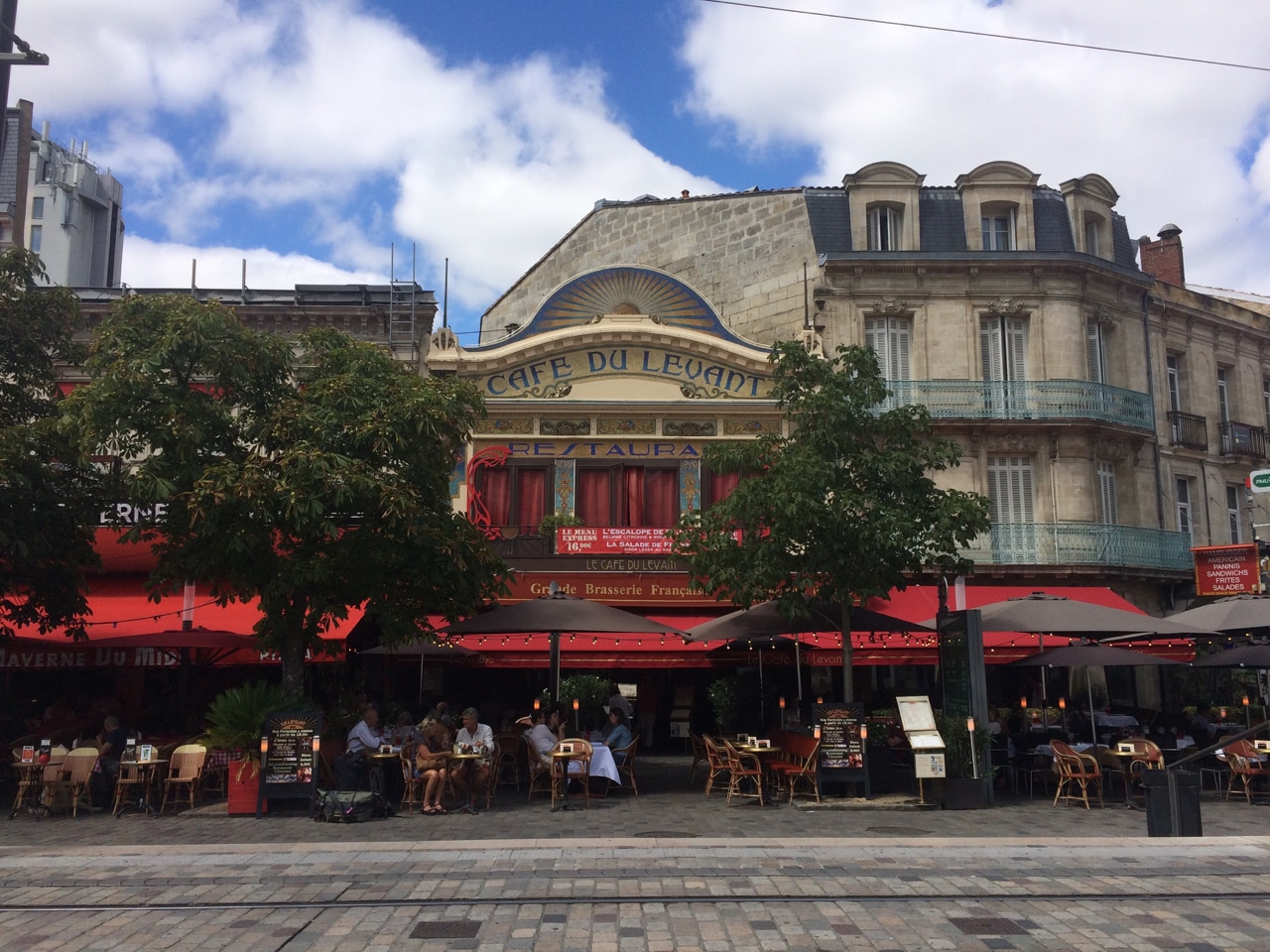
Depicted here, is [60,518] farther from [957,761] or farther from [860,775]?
[957,761]

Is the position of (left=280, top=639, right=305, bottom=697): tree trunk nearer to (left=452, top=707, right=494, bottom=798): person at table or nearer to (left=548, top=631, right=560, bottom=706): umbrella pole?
(left=452, top=707, right=494, bottom=798): person at table

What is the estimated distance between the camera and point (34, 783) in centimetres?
1261

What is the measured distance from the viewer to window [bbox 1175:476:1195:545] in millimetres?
23984

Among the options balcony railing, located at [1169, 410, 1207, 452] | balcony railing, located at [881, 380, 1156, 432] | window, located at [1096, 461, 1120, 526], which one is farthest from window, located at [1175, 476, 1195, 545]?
balcony railing, located at [881, 380, 1156, 432]

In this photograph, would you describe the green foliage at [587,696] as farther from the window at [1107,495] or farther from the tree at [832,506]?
the window at [1107,495]

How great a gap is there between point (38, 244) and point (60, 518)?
108ft

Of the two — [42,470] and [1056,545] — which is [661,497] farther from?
[42,470]

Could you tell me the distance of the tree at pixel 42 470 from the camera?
13492 millimetres

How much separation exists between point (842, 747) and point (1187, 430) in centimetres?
1576

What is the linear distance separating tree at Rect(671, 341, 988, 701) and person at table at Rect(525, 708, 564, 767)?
9.24 feet

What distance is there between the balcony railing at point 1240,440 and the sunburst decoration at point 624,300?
12.4m

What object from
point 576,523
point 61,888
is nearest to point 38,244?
point 576,523

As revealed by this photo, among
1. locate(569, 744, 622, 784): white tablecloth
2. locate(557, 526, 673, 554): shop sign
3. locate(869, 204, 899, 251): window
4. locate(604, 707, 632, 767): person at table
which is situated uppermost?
locate(869, 204, 899, 251): window

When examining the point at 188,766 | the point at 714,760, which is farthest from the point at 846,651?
the point at 188,766
